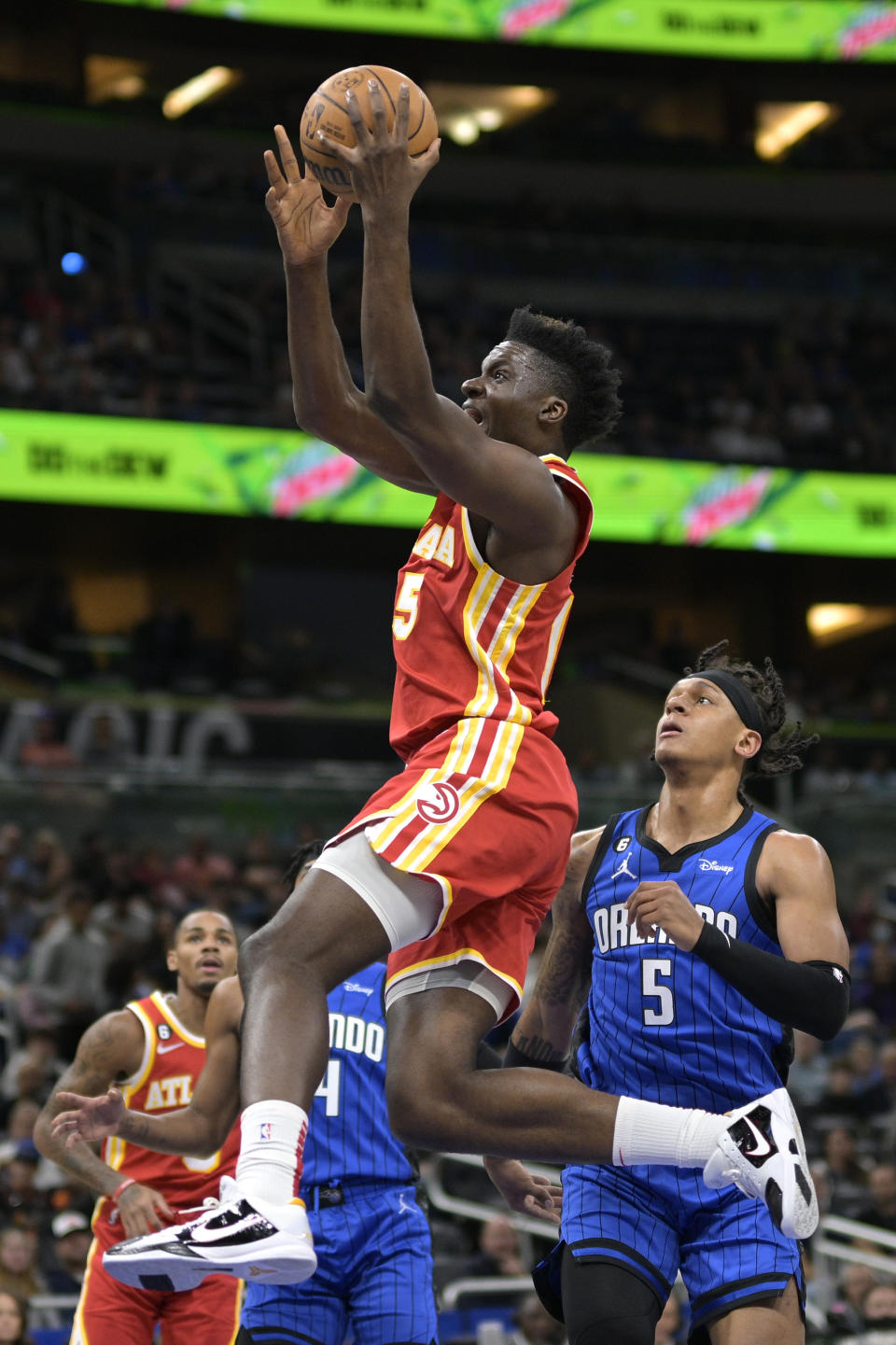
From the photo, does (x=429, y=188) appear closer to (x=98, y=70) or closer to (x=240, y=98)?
(x=240, y=98)

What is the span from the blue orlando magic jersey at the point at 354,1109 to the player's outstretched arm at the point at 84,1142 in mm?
551

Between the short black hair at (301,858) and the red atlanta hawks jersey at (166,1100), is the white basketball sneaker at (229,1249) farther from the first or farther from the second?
the red atlanta hawks jersey at (166,1100)

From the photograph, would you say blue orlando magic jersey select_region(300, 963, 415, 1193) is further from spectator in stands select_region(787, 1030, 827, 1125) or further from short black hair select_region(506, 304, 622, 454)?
spectator in stands select_region(787, 1030, 827, 1125)

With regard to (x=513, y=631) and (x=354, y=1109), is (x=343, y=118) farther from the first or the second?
(x=354, y=1109)

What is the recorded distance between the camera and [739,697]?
521 cm

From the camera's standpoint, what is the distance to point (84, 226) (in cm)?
2606

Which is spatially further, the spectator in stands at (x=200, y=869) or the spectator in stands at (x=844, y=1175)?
the spectator in stands at (x=200, y=869)

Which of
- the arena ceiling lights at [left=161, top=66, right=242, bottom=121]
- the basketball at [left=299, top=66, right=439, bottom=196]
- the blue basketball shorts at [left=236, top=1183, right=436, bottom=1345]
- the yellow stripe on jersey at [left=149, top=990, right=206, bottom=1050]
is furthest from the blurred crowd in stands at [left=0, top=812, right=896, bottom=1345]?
the arena ceiling lights at [left=161, top=66, right=242, bottom=121]

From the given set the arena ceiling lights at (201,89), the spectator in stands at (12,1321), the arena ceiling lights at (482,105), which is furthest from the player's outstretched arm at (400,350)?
the arena ceiling lights at (482,105)

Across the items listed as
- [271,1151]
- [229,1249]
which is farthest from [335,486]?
[229,1249]

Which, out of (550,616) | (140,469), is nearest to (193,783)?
(140,469)

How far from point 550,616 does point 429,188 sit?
25.9m

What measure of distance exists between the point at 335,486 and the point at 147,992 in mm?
12197

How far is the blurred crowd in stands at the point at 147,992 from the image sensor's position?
9320 mm
